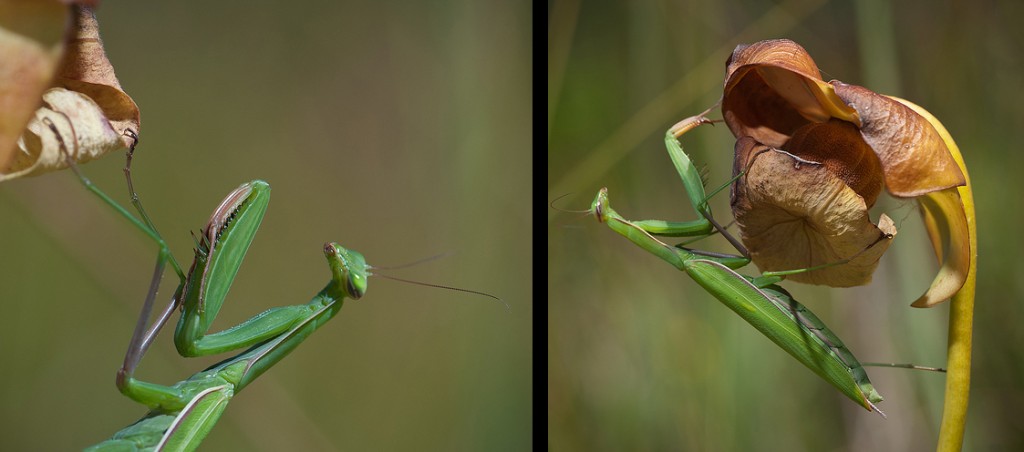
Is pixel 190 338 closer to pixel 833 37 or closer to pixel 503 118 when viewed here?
pixel 503 118

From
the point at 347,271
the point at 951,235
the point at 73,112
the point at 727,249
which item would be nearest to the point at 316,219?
the point at 347,271

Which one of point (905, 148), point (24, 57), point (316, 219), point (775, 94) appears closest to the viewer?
point (24, 57)

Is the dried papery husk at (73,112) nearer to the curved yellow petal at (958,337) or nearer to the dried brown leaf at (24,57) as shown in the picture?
the dried brown leaf at (24,57)

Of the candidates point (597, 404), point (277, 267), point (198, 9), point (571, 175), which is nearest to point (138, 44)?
point (198, 9)

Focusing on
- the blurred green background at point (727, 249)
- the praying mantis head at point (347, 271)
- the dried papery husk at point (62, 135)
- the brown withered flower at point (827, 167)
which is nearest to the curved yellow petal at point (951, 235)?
the brown withered flower at point (827, 167)

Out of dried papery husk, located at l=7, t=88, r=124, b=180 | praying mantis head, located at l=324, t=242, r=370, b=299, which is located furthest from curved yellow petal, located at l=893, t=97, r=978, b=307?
dried papery husk, located at l=7, t=88, r=124, b=180

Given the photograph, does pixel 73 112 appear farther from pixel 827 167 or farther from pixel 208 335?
pixel 827 167
